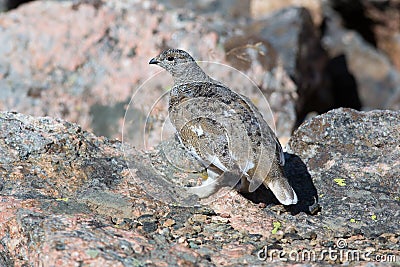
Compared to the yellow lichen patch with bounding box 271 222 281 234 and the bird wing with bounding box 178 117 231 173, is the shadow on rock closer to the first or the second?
the yellow lichen patch with bounding box 271 222 281 234

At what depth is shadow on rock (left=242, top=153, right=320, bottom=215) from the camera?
516 centimetres

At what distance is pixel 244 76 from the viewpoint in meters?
8.81

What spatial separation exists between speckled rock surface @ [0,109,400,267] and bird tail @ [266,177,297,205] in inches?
6.0

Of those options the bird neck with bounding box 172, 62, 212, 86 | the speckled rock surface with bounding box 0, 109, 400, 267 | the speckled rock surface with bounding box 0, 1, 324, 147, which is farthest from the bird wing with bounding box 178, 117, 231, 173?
the speckled rock surface with bounding box 0, 1, 324, 147

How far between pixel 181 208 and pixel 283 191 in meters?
0.80

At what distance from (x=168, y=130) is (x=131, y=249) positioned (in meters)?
2.42

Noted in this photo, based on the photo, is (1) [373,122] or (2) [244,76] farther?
(2) [244,76]

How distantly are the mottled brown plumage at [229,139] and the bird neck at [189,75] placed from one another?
39 cm

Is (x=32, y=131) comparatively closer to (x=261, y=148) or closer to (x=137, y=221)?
(x=137, y=221)

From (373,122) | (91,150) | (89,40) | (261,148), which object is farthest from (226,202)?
(89,40)

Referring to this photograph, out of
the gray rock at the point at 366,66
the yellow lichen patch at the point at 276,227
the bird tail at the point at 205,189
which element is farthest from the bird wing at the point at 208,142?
the gray rock at the point at 366,66

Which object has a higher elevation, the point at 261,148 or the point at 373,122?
the point at 373,122

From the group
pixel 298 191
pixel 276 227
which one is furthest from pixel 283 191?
pixel 298 191

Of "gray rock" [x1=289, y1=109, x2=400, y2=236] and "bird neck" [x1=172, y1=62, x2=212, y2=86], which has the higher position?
"bird neck" [x1=172, y1=62, x2=212, y2=86]
